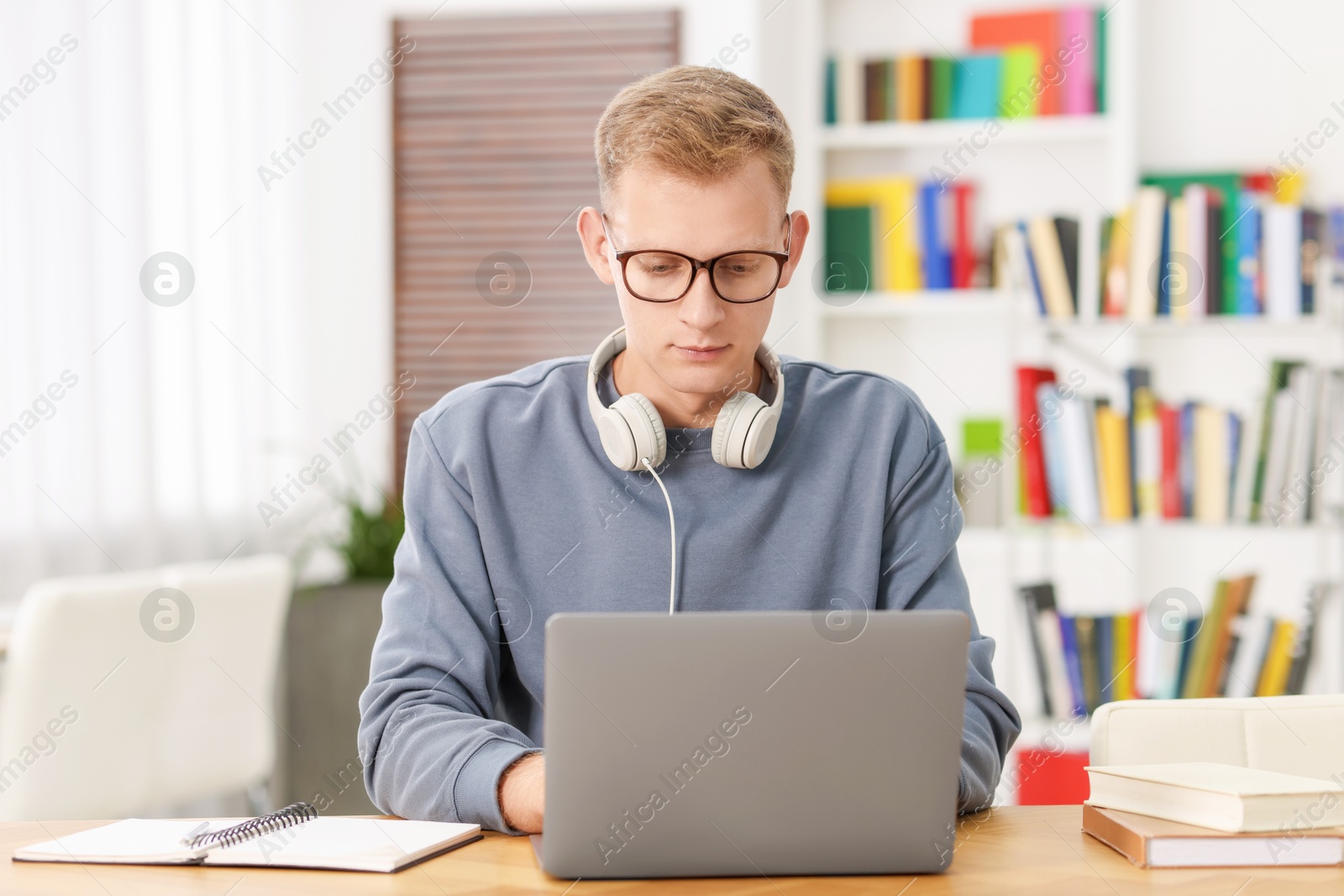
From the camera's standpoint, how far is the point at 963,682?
0.85m

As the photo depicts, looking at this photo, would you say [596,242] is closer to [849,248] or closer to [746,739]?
[746,739]

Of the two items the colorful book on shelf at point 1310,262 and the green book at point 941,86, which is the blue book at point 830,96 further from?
the colorful book on shelf at point 1310,262

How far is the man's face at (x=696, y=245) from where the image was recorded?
127 cm

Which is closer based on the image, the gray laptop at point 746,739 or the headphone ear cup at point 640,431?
the gray laptop at point 746,739

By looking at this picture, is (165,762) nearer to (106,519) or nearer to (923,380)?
(106,519)

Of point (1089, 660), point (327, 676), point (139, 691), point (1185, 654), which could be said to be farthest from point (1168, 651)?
point (139, 691)

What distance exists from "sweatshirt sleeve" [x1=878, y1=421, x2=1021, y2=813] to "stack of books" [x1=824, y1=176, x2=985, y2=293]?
1846 millimetres

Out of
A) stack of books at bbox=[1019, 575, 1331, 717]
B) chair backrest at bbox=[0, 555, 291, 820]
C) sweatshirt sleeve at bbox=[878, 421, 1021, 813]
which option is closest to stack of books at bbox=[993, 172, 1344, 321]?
stack of books at bbox=[1019, 575, 1331, 717]

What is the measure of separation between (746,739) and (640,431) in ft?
1.66

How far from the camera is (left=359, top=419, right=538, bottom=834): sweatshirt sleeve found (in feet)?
3.54

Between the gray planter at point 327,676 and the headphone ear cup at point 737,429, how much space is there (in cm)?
186

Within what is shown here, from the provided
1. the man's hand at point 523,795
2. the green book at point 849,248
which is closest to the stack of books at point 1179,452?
the green book at point 849,248

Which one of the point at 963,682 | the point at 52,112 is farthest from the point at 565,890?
the point at 52,112

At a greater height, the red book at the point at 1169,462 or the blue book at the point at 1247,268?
the blue book at the point at 1247,268
